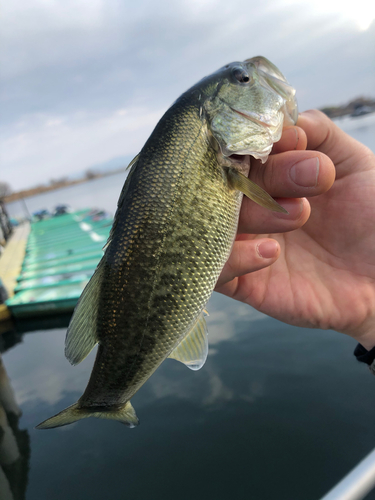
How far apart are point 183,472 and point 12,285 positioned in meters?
9.86

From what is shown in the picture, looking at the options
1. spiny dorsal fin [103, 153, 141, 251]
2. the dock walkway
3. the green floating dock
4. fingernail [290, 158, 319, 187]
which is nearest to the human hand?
fingernail [290, 158, 319, 187]

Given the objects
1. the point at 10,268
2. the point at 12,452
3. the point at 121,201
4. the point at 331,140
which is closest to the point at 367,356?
the point at 331,140

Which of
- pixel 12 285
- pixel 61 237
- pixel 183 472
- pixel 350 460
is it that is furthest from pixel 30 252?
pixel 350 460

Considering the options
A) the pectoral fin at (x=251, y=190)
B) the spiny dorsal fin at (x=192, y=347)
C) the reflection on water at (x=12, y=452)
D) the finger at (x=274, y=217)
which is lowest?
the reflection on water at (x=12, y=452)

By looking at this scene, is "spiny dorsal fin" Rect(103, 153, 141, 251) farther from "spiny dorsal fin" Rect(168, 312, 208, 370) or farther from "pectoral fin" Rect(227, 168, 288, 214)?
"spiny dorsal fin" Rect(168, 312, 208, 370)

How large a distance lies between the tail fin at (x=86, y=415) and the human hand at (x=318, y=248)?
44.6 inches

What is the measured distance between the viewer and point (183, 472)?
5.02 meters

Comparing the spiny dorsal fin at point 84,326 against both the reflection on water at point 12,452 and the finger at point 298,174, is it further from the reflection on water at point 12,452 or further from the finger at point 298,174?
the reflection on water at point 12,452

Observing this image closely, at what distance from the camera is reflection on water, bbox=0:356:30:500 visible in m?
5.20

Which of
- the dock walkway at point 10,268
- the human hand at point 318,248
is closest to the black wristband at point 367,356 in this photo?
the human hand at point 318,248

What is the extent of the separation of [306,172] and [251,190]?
1.30ft

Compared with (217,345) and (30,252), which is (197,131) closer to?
(217,345)

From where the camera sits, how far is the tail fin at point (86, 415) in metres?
1.73

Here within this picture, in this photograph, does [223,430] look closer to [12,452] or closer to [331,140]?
[12,452]
